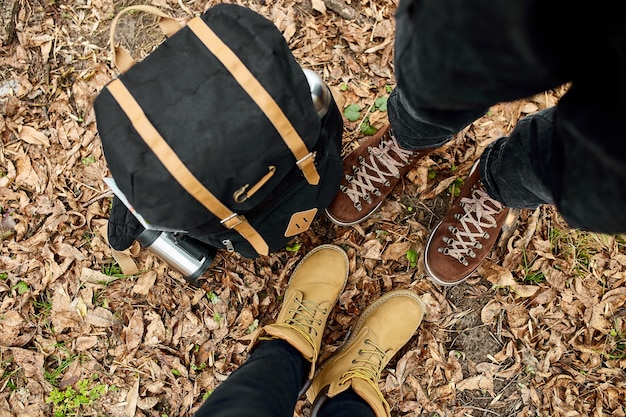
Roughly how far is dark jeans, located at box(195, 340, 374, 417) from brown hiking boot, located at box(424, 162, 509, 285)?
2.62 ft

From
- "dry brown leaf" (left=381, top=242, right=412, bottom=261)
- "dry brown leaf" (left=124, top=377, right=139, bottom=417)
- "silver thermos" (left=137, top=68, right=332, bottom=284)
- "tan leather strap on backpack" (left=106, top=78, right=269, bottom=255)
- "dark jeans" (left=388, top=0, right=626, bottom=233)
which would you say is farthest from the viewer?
"dry brown leaf" (left=381, top=242, right=412, bottom=261)

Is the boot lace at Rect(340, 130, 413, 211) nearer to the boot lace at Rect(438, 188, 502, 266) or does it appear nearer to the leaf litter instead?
the leaf litter

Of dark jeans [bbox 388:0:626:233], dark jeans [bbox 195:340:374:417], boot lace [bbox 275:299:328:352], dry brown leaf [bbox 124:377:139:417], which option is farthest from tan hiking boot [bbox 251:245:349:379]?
dark jeans [bbox 388:0:626:233]

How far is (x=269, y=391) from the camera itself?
1728 mm

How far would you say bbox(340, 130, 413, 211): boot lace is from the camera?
7.52 feet

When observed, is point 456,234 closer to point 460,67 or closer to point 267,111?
point 267,111

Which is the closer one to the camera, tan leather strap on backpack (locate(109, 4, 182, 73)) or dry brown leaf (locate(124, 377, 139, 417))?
tan leather strap on backpack (locate(109, 4, 182, 73))

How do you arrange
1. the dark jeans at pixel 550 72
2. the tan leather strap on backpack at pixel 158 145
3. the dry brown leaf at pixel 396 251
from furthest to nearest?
the dry brown leaf at pixel 396 251 < the tan leather strap on backpack at pixel 158 145 < the dark jeans at pixel 550 72

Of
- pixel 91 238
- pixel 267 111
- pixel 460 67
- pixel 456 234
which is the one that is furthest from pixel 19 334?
pixel 460 67

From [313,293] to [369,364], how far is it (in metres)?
0.46

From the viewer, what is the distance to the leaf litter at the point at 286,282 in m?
2.33

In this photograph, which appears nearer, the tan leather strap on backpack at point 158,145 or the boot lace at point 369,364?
the tan leather strap on backpack at point 158,145

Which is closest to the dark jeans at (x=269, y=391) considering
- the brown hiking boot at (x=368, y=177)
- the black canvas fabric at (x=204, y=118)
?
the black canvas fabric at (x=204, y=118)

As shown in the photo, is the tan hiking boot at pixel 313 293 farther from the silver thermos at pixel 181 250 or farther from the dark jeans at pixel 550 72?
the dark jeans at pixel 550 72
